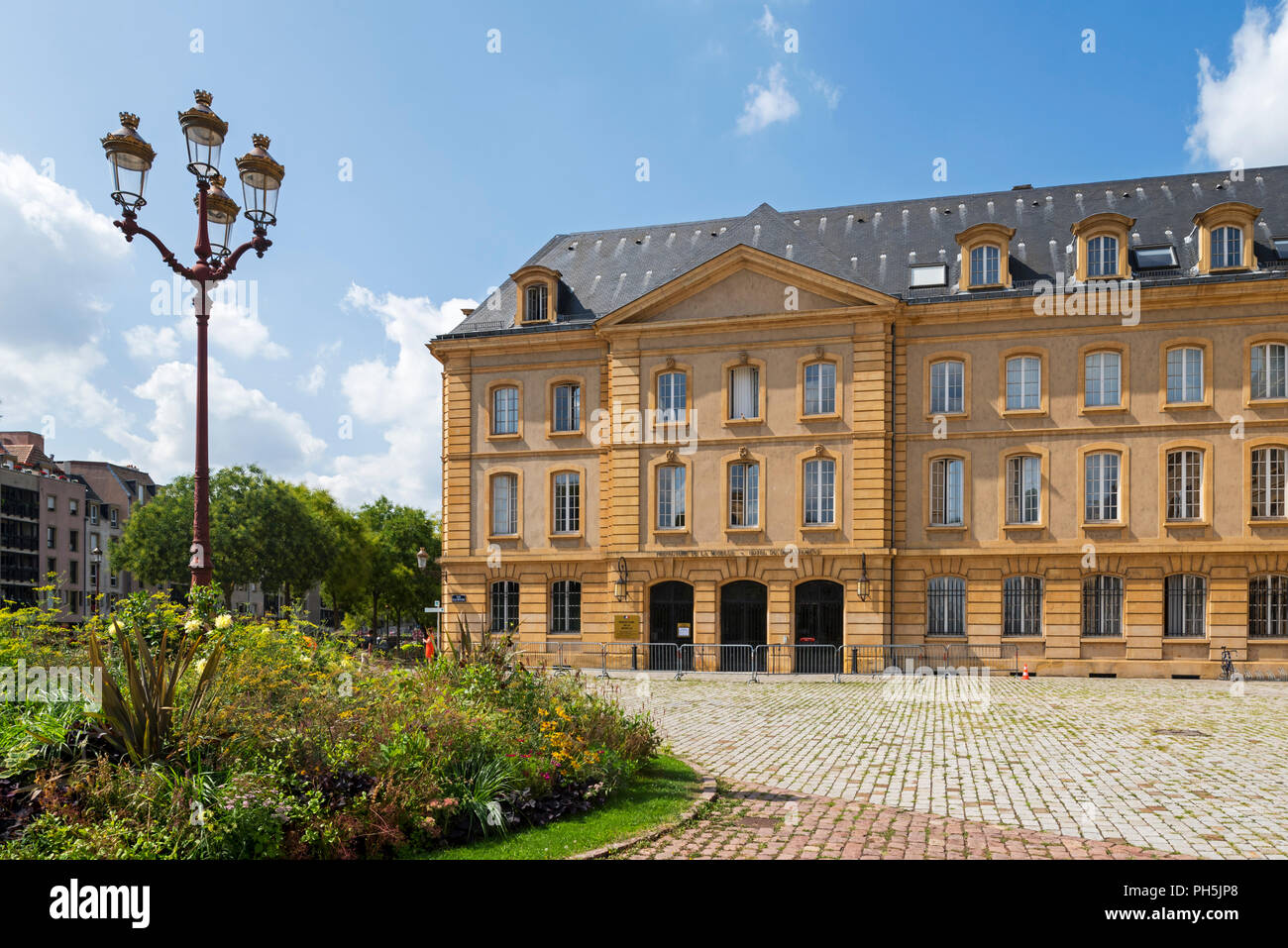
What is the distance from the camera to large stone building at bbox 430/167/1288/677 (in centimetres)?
3047

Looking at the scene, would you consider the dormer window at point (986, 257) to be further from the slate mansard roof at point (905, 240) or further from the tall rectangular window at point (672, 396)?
the tall rectangular window at point (672, 396)

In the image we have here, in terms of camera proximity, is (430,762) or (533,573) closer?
(430,762)

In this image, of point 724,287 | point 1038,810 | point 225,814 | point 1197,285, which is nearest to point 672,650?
point 724,287

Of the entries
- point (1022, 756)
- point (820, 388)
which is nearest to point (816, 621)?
point (820, 388)

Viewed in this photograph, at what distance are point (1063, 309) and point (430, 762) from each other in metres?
28.6

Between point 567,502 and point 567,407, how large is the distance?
3.50m

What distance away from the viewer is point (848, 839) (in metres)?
8.68

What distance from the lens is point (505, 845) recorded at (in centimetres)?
809

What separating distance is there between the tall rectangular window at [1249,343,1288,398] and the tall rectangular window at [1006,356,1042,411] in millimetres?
6201

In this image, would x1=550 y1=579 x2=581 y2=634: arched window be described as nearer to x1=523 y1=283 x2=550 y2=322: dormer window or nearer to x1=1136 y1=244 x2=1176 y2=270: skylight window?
x1=523 y1=283 x2=550 y2=322: dormer window

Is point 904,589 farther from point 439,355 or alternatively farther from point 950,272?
point 439,355

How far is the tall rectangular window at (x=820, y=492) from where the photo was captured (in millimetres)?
32844

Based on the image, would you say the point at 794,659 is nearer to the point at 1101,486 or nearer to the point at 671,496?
the point at 671,496

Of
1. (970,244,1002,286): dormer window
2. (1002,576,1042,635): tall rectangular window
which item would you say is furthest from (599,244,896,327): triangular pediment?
(1002,576,1042,635): tall rectangular window
